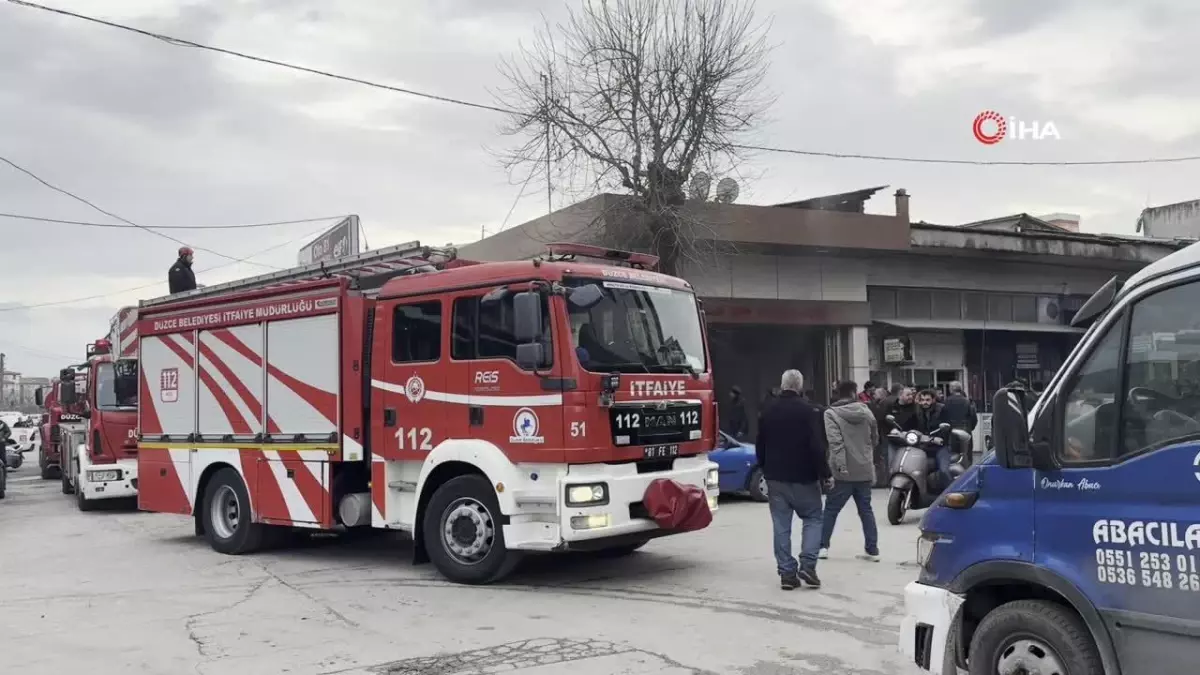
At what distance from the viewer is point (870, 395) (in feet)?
55.5

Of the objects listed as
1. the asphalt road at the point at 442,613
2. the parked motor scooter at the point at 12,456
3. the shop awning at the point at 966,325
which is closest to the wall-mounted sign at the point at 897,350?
the shop awning at the point at 966,325

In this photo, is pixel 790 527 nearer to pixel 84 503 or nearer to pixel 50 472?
pixel 84 503

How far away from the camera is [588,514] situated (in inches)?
329

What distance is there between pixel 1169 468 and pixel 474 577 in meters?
6.17

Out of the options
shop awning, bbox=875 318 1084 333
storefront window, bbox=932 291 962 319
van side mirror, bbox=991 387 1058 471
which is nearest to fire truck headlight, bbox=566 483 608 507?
van side mirror, bbox=991 387 1058 471

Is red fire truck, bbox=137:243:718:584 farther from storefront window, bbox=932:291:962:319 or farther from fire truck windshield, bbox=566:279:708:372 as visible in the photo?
storefront window, bbox=932:291:962:319

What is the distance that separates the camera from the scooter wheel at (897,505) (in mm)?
12125

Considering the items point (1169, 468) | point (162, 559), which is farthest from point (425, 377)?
point (1169, 468)

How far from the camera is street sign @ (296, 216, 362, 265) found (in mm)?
23812

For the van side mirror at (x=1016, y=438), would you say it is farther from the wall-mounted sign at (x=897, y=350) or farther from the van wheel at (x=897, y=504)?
the wall-mounted sign at (x=897, y=350)

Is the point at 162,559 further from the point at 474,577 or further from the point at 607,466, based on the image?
Result: the point at 607,466

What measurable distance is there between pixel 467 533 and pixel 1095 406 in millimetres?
5879

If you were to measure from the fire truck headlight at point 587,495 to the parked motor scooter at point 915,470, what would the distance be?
4927 mm

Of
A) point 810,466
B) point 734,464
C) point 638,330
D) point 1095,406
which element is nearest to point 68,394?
point 734,464
